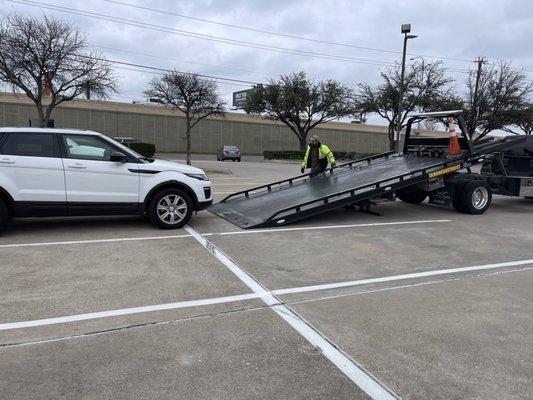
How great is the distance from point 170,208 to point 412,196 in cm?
708

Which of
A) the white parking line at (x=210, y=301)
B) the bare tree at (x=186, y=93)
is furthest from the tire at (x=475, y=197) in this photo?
the bare tree at (x=186, y=93)

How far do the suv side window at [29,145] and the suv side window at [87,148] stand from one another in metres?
0.24

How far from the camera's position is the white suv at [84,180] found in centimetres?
751

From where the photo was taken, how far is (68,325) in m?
4.18

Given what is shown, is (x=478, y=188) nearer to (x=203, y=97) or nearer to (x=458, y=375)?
(x=458, y=375)

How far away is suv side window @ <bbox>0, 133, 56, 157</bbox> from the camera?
24.7 feet

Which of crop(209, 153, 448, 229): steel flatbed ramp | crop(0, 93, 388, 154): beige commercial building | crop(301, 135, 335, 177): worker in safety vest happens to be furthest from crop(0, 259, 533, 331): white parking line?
crop(0, 93, 388, 154): beige commercial building

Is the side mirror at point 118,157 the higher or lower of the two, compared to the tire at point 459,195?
higher

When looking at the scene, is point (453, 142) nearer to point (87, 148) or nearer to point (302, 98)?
point (87, 148)

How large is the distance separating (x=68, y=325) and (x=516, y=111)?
40.5 m

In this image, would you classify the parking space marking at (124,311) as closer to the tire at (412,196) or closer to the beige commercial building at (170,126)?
the tire at (412,196)

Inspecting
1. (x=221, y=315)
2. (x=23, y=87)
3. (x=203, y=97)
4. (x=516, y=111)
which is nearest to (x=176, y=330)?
(x=221, y=315)

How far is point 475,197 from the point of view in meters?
11.2

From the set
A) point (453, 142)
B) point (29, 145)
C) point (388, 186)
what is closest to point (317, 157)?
point (388, 186)
